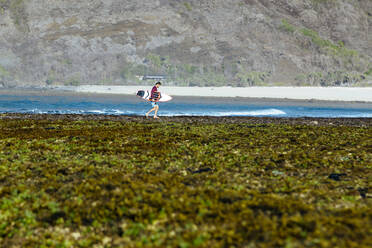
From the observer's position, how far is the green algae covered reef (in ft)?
35.5

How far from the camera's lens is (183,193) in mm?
14039

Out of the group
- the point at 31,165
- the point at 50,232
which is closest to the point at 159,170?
the point at 31,165

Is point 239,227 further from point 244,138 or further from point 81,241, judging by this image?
point 244,138

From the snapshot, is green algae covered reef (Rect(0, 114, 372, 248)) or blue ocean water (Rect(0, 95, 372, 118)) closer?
green algae covered reef (Rect(0, 114, 372, 248))

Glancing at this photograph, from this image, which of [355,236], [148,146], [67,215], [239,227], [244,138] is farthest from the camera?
[244,138]

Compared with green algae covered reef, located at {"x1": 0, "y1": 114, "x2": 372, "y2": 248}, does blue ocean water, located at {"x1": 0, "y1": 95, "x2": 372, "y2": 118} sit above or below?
above

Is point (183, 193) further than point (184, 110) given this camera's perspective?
No

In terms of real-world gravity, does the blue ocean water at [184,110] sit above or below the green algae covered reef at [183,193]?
above

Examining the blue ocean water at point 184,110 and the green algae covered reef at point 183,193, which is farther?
the blue ocean water at point 184,110

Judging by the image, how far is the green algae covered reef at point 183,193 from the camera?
1081cm

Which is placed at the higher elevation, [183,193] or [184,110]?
[184,110]

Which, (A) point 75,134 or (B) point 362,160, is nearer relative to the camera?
(B) point 362,160

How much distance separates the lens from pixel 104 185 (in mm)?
14867

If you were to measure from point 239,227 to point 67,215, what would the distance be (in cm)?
506
